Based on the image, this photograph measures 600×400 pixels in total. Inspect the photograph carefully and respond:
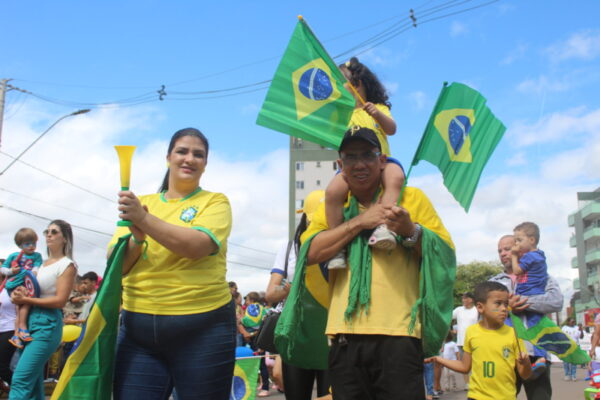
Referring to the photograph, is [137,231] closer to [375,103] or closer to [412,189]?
[412,189]

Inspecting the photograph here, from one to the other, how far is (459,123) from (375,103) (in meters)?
0.67

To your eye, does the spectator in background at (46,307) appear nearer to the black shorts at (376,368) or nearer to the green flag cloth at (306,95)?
the green flag cloth at (306,95)

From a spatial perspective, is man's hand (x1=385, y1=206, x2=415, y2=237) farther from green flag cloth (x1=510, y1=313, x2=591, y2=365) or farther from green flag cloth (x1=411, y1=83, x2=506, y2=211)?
green flag cloth (x1=510, y1=313, x2=591, y2=365)

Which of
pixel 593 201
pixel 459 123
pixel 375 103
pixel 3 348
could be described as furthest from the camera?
pixel 593 201

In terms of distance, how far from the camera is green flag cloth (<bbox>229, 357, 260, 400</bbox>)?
7039 millimetres

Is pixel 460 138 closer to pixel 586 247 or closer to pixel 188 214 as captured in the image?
pixel 188 214

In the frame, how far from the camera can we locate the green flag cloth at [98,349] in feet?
10.8

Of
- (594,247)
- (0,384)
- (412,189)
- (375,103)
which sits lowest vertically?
(0,384)

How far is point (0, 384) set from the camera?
1046cm

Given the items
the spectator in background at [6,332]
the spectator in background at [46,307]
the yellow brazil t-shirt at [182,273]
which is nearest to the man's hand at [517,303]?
the yellow brazil t-shirt at [182,273]

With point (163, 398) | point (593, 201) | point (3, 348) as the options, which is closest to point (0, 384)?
point (3, 348)

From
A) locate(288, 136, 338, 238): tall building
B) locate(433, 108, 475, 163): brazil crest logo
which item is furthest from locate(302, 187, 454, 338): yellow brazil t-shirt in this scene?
locate(288, 136, 338, 238): tall building

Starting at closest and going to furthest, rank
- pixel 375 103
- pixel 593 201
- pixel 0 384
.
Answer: pixel 375 103 < pixel 0 384 < pixel 593 201

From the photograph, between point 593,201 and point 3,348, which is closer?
point 3,348
